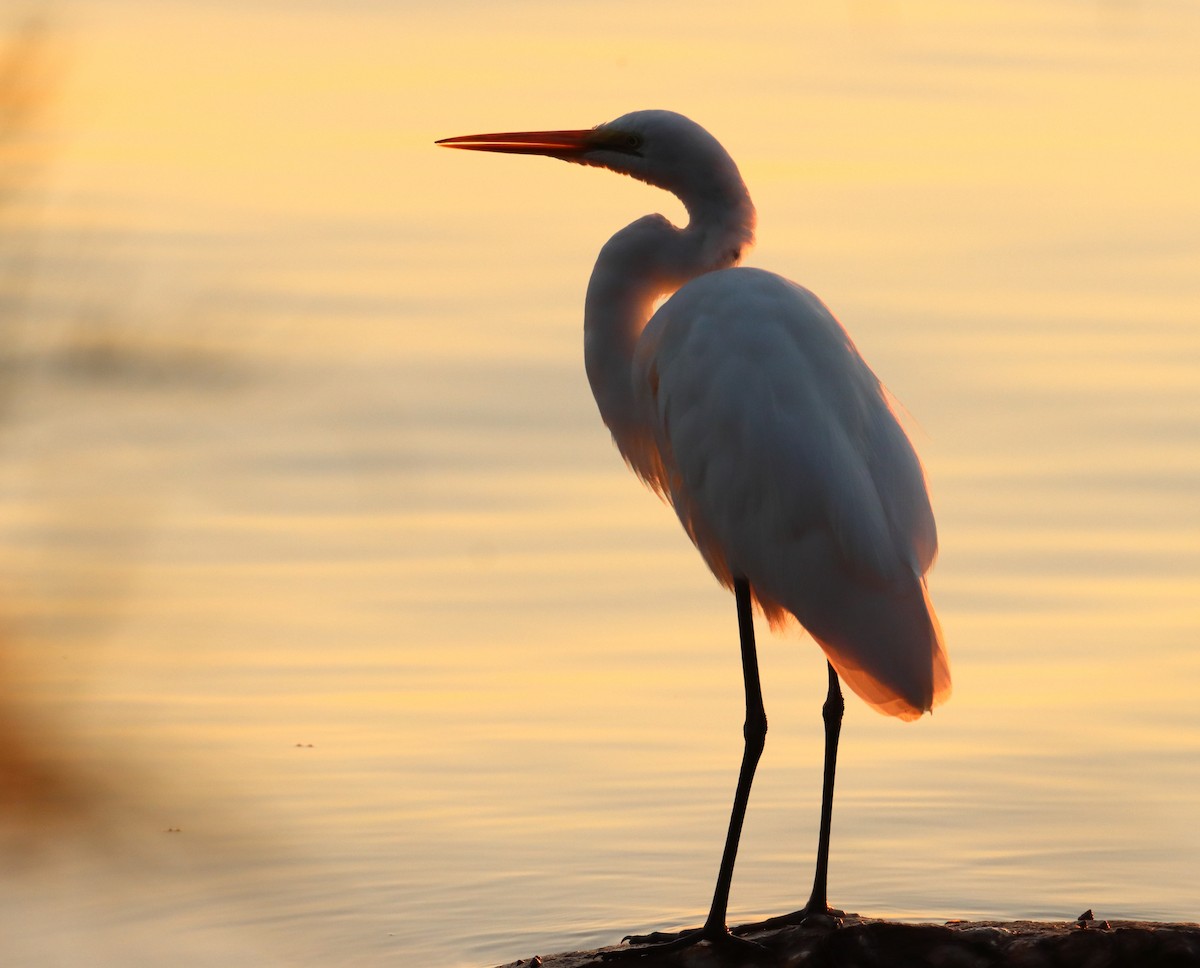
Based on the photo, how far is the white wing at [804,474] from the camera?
424 centimetres

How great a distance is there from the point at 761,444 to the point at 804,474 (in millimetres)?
136

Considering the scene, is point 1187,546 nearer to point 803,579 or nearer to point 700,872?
point 700,872

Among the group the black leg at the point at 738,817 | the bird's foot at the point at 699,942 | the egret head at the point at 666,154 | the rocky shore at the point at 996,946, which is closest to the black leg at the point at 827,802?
the black leg at the point at 738,817

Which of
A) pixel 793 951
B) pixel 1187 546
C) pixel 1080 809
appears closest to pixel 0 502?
pixel 793 951

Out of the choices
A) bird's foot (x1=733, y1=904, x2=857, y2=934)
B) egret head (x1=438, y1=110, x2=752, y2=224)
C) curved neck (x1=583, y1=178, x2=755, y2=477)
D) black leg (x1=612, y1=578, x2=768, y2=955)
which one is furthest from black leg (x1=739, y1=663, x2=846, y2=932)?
egret head (x1=438, y1=110, x2=752, y2=224)

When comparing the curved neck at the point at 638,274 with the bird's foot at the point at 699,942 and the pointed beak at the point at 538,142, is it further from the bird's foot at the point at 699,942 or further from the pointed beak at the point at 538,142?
the bird's foot at the point at 699,942

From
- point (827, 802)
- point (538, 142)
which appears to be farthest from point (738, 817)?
point (538, 142)

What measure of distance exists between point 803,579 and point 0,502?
3384 millimetres

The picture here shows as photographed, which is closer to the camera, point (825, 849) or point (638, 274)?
point (825, 849)

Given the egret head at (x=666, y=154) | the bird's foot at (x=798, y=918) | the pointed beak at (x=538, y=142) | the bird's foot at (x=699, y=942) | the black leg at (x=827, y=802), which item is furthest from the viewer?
the pointed beak at (x=538, y=142)

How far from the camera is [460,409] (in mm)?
8516

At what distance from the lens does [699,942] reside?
4156mm

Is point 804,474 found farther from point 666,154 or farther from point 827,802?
point 666,154

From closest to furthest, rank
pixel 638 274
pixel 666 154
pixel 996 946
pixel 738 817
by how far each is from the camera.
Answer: pixel 996 946 → pixel 738 817 → pixel 666 154 → pixel 638 274
